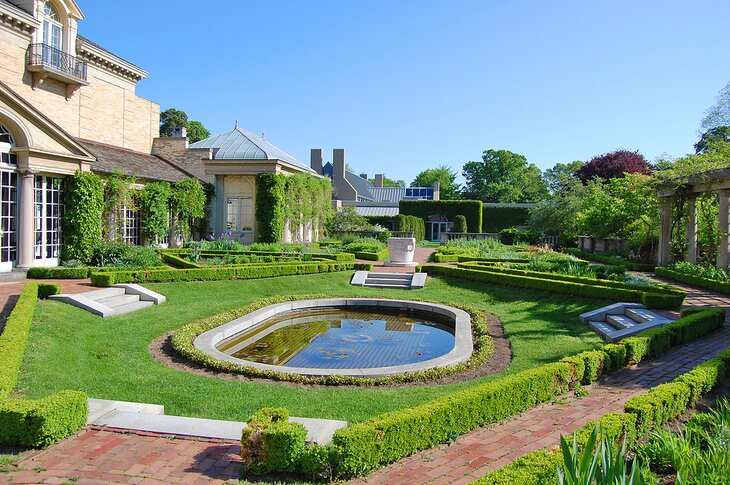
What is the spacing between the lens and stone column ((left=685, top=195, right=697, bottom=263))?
21.5 metres

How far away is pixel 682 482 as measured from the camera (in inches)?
134

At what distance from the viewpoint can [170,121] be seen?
63.0 metres

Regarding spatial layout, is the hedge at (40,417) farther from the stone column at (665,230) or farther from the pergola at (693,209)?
the stone column at (665,230)

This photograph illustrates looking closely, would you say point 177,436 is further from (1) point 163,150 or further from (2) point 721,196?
(1) point 163,150

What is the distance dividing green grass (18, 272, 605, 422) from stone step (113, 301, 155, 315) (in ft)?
1.01

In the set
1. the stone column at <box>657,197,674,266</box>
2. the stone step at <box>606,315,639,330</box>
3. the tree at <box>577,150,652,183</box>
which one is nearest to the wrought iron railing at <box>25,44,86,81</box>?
the stone step at <box>606,315,639,330</box>

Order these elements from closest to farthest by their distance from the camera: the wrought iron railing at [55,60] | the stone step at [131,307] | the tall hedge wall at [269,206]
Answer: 1. the stone step at [131,307]
2. the wrought iron railing at [55,60]
3. the tall hedge wall at [269,206]

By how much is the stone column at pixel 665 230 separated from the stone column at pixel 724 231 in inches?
141

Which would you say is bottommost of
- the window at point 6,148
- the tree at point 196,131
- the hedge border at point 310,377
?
the hedge border at point 310,377

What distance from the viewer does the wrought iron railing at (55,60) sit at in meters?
21.0

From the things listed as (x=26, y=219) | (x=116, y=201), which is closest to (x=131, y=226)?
(x=116, y=201)


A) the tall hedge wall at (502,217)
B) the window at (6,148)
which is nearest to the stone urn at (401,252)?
the window at (6,148)

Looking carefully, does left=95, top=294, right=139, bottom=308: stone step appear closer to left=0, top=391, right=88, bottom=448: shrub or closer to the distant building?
left=0, top=391, right=88, bottom=448: shrub

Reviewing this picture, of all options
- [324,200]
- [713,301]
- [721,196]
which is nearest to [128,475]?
[713,301]
